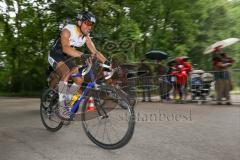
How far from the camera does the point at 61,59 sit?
6.41 metres

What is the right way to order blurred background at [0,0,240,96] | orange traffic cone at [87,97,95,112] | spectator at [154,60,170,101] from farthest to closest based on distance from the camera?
blurred background at [0,0,240,96]
spectator at [154,60,170,101]
orange traffic cone at [87,97,95,112]

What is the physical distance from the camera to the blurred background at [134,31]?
2219cm

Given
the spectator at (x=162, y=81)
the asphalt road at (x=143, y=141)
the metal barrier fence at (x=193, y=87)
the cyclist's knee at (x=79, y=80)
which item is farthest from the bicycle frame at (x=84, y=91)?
the spectator at (x=162, y=81)

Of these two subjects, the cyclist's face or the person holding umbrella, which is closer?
the cyclist's face

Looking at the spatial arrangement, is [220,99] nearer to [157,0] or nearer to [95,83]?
[95,83]

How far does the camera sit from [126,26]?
785 inches

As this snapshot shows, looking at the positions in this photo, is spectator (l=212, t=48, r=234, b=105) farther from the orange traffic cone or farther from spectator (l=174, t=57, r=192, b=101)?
the orange traffic cone

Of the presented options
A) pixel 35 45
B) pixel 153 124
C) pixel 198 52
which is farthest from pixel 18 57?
pixel 153 124

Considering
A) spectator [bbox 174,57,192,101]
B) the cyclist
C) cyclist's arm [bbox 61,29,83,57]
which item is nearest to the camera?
cyclist's arm [bbox 61,29,83,57]

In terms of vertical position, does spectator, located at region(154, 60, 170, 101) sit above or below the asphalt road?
above

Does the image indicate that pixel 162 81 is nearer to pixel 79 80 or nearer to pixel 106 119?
pixel 79 80

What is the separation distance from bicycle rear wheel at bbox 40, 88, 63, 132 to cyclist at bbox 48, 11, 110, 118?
0.38m

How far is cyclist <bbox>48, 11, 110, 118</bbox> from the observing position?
5824 millimetres

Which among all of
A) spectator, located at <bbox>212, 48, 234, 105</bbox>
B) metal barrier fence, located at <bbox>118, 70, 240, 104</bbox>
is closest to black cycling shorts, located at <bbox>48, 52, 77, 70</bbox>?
metal barrier fence, located at <bbox>118, 70, 240, 104</bbox>
